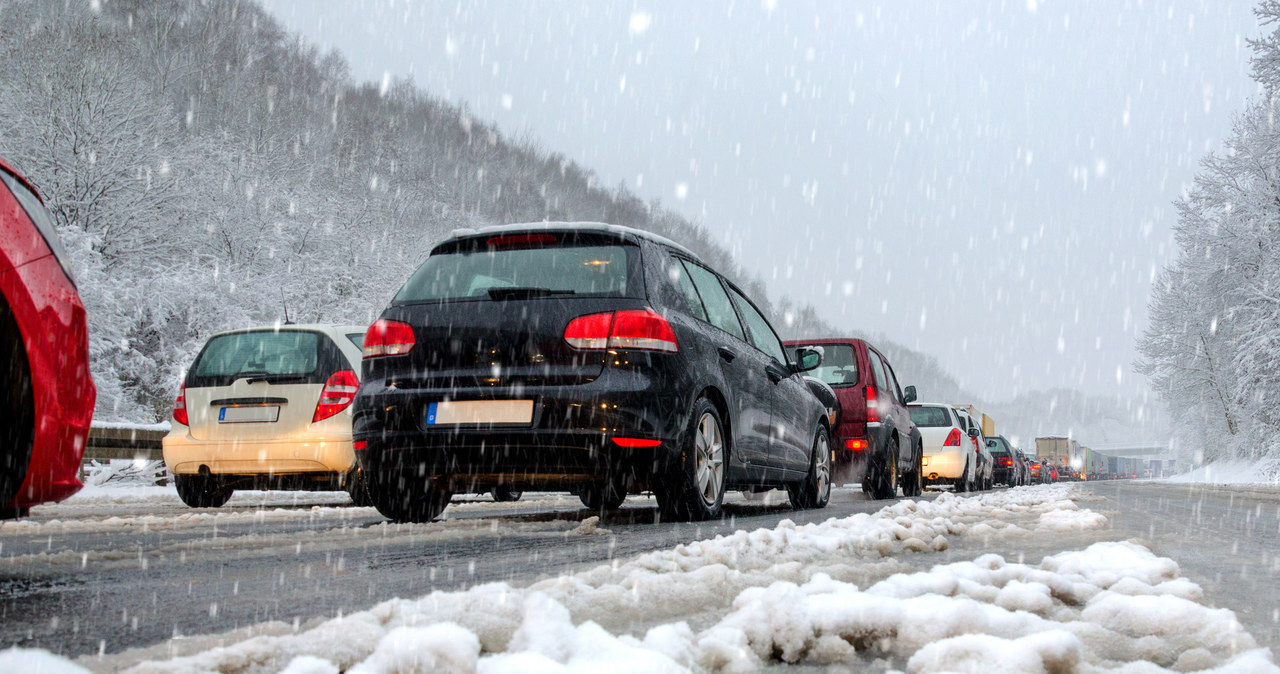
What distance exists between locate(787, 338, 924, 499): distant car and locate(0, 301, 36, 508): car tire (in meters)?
8.42

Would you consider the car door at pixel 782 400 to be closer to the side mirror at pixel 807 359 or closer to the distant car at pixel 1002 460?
the side mirror at pixel 807 359

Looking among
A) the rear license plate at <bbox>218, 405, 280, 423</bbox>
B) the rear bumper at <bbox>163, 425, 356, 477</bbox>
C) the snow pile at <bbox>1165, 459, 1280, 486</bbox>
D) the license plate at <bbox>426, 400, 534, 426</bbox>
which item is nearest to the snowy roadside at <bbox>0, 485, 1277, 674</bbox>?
the license plate at <bbox>426, 400, 534, 426</bbox>

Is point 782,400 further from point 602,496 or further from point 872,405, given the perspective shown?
point 872,405

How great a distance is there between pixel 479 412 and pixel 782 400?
311cm

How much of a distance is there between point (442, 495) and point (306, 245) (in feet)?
88.5

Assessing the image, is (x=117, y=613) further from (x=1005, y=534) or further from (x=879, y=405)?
(x=879, y=405)

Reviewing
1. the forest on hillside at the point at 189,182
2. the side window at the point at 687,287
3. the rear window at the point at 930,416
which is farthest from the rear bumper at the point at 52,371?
the forest on hillside at the point at 189,182

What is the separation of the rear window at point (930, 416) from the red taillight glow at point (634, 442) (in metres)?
13.2

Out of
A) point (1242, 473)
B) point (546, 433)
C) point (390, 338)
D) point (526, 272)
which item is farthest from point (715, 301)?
point (1242, 473)

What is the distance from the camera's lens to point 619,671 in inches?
67.1

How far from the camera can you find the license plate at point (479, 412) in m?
5.39

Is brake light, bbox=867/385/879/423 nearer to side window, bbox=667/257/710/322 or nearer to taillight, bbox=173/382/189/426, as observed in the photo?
side window, bbox=667/257/710/322

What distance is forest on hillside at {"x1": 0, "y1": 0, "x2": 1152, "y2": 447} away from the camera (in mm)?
24328

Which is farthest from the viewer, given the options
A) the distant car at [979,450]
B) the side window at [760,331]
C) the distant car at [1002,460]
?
the distant car at [1002,460]
